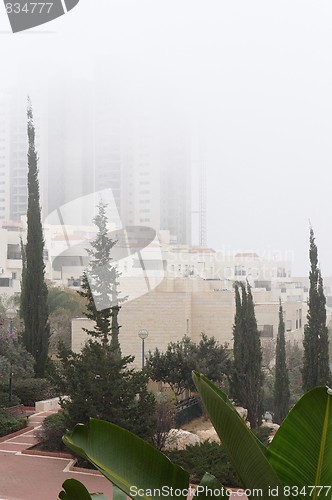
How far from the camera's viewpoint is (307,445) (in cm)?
76

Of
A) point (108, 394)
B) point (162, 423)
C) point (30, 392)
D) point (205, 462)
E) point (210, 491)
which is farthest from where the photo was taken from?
point (30, 392)

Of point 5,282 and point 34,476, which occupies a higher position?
point 5,282

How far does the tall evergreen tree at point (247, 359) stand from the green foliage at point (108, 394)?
1.18 meters

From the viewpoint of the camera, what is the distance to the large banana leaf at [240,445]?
2.37 ft

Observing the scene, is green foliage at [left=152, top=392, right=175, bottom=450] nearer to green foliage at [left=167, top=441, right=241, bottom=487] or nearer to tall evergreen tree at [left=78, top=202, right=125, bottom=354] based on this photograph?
green foliage at [left=167, top=441, right=241, bottom=487]

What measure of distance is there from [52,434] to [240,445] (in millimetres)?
3599

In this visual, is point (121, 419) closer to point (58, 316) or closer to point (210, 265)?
point (210, 265)

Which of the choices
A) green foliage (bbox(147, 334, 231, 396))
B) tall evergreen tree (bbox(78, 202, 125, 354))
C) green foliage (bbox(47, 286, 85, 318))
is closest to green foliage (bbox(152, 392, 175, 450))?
green foliage (bbox(147, 334, 231, 396))

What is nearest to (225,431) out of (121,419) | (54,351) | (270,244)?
(121,419)

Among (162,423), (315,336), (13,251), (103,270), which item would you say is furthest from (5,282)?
(315,336)

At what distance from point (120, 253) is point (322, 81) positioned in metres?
2.34

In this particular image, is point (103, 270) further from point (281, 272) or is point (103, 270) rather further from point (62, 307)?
point (62, 307)

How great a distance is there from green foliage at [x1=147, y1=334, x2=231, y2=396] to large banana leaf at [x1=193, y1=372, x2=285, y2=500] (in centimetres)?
402

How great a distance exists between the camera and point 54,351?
6129mm
